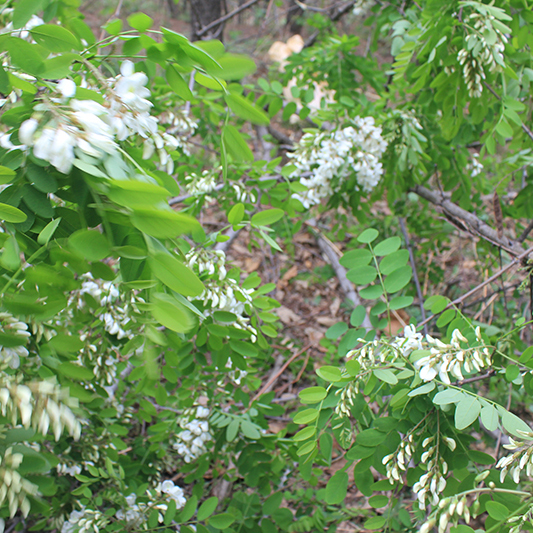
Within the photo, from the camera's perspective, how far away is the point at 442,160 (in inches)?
87.0

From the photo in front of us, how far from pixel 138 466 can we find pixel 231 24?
31.5ft

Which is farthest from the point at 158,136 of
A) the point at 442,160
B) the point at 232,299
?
the point at 442,160

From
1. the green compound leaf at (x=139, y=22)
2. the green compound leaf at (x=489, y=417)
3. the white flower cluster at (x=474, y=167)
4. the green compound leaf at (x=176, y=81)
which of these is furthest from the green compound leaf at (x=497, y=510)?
the white flower cluster at (x=474, y=167)

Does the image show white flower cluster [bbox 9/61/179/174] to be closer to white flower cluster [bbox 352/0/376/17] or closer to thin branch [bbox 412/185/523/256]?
thin branch [bbox 412/185/523/256]

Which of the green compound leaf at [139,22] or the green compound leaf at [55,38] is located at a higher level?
the green compound leaf at [139,22]

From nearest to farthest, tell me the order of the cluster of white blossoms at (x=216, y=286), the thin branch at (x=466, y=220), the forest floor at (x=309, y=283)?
the cluster of white blossoms at (x=216, y=286)
the thin branch at (x=466, y=220)
the forest floor at (x=309, y=283)

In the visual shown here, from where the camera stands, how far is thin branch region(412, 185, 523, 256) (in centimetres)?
185

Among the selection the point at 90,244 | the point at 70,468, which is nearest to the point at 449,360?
the point at 90,244

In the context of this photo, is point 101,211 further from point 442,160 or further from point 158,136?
point 442,160

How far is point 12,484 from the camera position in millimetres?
607

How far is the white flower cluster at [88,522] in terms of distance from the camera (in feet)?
4.33

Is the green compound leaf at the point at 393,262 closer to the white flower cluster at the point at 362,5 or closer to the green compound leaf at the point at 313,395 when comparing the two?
the green compound leaf at the point at 313,395

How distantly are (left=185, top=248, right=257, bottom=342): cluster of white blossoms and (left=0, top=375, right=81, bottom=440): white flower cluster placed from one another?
549 mm

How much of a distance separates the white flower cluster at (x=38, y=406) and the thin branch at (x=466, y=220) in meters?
1.65
